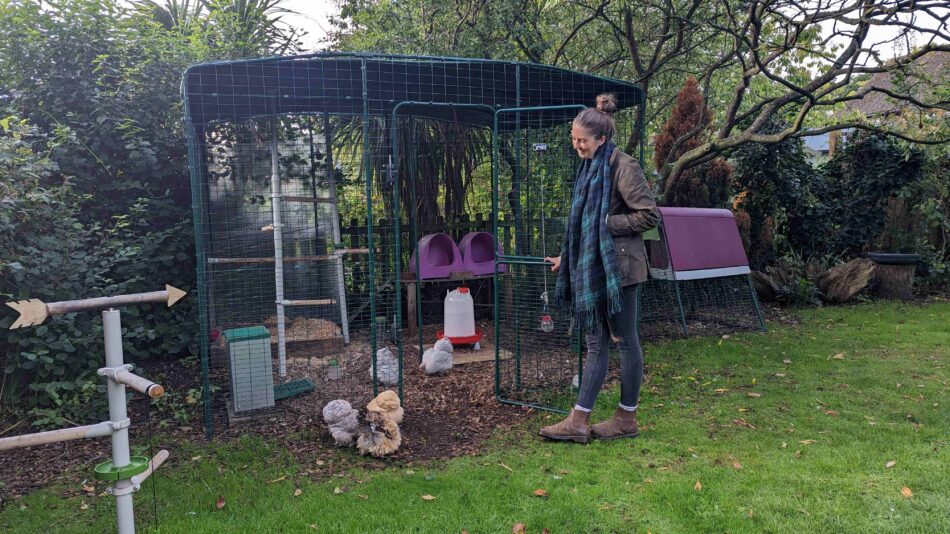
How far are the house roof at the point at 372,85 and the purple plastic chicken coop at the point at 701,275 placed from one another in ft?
4.97

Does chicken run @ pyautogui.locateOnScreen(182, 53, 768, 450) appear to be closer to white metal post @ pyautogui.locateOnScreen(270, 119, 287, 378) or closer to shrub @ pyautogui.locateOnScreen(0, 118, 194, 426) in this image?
white metal post @ pyautogui.locateOnScreen(270, 119, 287, 378)

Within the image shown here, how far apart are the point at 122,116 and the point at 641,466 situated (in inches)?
186

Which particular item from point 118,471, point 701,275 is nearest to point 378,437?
point 118,471

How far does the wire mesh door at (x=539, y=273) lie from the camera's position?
434 cm

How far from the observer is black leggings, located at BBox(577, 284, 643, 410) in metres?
3.38

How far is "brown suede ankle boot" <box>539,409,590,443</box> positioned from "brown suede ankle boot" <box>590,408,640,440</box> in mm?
87

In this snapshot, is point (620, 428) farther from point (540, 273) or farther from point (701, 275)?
point (701, 275)

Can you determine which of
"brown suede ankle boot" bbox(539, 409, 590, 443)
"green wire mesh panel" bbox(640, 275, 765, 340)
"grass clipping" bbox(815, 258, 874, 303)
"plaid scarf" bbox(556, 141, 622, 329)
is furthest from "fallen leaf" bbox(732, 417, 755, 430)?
"grass clipping" bbox(815, 258, 874, 303)

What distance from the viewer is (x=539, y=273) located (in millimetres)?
4734

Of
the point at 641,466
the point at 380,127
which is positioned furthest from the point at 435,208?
the point at 641,466

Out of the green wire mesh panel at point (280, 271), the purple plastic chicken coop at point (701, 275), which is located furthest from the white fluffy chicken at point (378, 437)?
the purple plastic chicken coop at point (701, 275)

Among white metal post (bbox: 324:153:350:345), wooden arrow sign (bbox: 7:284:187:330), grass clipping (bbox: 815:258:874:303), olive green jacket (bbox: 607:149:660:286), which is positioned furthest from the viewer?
grass clipping (bbox: 815:258:874:303)

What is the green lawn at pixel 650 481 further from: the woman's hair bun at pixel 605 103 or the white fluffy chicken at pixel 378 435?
the woman's hair bun at pixel 605 103

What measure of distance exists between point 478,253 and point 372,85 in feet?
7.57
